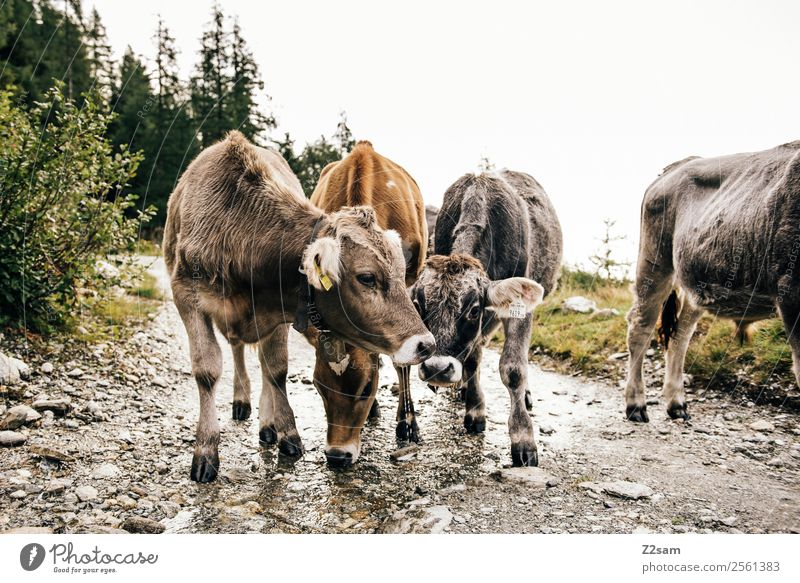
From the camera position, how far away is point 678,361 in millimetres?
5273

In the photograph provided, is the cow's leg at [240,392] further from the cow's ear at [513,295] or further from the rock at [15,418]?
the cow's ear at [513,295]

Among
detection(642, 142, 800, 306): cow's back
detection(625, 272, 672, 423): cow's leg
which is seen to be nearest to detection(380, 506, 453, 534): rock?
detection(642, 142, 800, 306): cow's back

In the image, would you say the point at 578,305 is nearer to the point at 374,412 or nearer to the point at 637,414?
the point at 637,414

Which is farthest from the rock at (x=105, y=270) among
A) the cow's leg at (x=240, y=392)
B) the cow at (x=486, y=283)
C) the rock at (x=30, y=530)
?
the cow at (x=486, y=283)

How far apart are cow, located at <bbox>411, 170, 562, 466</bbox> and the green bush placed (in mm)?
2888

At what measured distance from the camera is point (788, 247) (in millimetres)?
3701

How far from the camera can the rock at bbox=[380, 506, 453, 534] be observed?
9.85 feet

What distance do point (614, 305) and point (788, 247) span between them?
12.3 feet

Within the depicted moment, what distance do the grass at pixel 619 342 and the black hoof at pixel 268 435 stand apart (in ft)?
11.8
